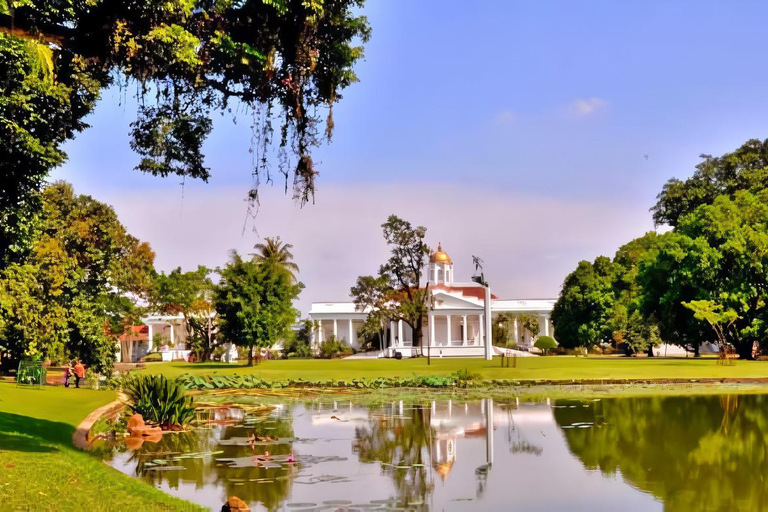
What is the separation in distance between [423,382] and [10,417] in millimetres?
20240

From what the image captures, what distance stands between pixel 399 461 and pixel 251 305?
4031 cm

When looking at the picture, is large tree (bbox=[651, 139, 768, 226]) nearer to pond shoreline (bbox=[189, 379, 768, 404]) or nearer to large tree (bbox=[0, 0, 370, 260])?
pond shoreline (bbox=[189, 379, 768, 404])

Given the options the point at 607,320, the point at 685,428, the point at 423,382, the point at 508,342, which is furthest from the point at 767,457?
the point at 508,342

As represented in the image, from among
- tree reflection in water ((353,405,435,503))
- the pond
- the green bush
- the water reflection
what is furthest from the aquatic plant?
the green bush

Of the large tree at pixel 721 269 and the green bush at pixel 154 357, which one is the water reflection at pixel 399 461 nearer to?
the large tree at pixel 721 269

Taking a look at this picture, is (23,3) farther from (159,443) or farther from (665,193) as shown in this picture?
(665,193)

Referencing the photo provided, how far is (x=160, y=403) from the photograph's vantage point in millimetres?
20812

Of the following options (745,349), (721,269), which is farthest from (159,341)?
(745,349)

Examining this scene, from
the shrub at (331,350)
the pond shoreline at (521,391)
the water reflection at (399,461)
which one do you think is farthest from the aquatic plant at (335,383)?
the shrub at (331,350)

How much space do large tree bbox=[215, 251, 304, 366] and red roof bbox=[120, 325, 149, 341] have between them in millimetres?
19166

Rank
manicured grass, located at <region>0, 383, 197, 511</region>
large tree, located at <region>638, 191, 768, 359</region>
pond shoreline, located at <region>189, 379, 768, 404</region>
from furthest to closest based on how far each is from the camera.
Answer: large tree, located at <region>638, 191, 768, 359</region>
pond shoreline, located at <region>189, 379, 768, 404</region>
manicured grass, located at <region>0, 383, 197, 511</region>

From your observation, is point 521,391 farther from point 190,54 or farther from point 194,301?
point 194,301

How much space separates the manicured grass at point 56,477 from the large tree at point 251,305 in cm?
3367

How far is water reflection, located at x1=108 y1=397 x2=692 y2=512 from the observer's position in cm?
1180
